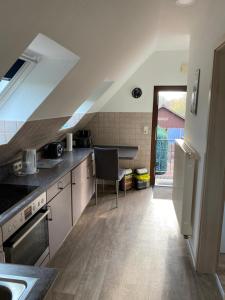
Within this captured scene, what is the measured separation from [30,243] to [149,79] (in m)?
3.33

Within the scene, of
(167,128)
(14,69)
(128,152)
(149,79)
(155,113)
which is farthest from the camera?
(167,128)

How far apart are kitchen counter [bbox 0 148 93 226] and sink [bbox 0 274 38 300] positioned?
23.4 inches

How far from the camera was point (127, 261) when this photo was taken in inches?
93.4

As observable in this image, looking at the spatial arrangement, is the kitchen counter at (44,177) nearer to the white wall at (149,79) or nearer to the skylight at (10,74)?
the skylight at (10,74)

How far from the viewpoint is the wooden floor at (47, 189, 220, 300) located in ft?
6.48

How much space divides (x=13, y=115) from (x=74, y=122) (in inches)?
68.1

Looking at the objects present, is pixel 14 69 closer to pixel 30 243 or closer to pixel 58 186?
pixel 58 186

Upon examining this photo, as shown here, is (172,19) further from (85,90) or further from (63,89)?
(63,89)

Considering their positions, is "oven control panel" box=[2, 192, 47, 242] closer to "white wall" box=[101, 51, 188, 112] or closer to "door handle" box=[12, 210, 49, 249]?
"door handle" box=[12, 210, 49, 249]

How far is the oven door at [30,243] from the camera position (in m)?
1.53

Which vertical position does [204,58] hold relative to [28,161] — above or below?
above

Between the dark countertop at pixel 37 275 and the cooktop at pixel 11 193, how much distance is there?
28.3 inches

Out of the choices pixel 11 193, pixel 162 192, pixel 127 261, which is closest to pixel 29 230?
pixel 11 193

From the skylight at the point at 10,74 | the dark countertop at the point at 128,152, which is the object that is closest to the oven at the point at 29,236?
the skylight at the point at 10,74
